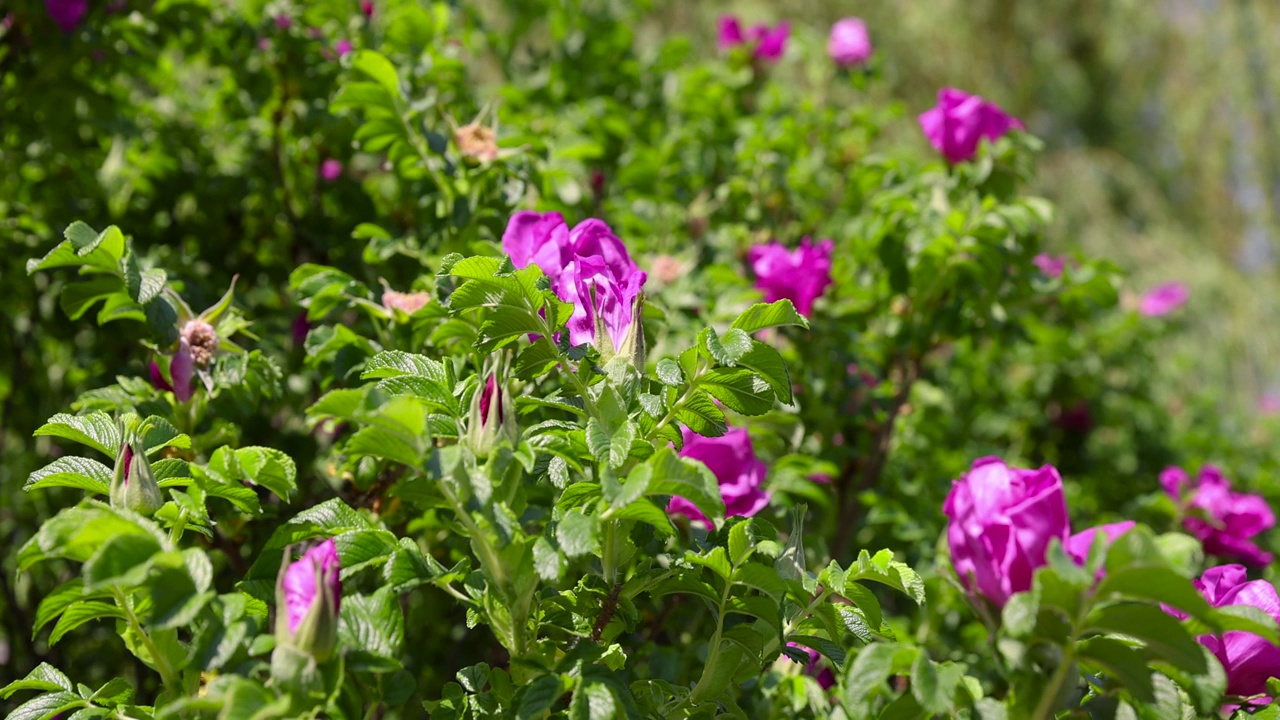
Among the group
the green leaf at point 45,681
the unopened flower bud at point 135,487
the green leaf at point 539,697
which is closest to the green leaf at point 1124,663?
the green leaf at point 539,697

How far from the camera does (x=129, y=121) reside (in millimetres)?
1870

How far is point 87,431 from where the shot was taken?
96 cm

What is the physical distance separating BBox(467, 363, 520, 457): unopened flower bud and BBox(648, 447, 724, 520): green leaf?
156 mm

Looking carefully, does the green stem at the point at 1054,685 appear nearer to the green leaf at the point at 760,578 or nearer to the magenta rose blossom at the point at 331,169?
the green leaf at the point at 760,578

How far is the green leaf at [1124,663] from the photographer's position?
0.77m

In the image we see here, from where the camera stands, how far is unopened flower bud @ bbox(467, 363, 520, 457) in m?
0.87

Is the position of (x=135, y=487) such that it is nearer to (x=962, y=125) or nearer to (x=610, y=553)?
(x=610, y=553)

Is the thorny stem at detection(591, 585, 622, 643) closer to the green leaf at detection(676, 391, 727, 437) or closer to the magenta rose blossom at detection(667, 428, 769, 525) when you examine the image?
the green leaf at detection(676, 391, 727, 437)

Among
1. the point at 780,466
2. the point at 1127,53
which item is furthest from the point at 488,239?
the point at 1127,53

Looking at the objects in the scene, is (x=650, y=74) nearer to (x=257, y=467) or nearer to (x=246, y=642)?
(x=257, y=467)

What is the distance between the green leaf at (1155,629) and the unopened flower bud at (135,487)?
864 mm

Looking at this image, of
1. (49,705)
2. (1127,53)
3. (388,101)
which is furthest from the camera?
(1127,53)

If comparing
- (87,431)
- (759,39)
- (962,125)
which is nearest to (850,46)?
(759,39)

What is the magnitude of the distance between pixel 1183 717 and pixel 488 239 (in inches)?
43.5
